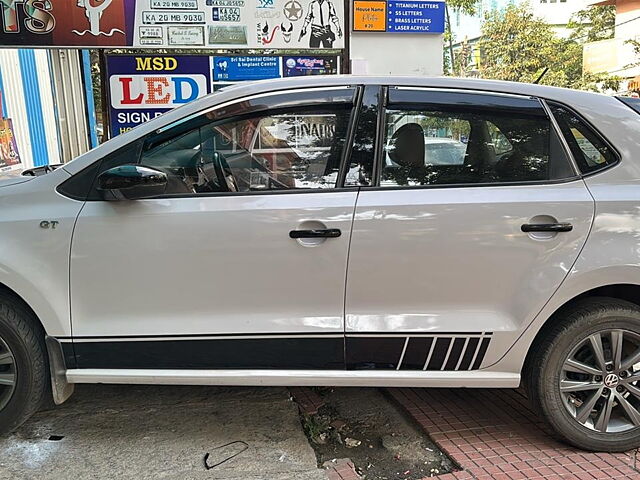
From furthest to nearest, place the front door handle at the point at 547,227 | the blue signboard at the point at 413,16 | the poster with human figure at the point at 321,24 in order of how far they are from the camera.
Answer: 1. the blue signboard at the point at 413,16
2. the poster with human figure at the point at 321,24
3. the front door handle at the point at 547,227

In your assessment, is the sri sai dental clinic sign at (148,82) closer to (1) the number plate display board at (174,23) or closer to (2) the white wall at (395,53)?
(1) the number plate display board at (174,23)

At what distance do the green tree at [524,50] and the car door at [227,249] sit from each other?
32080 millimetres

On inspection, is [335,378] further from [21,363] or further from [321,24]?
[321,24]

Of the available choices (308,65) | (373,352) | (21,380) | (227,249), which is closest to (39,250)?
(21,380)

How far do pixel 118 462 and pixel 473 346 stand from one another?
1793mm

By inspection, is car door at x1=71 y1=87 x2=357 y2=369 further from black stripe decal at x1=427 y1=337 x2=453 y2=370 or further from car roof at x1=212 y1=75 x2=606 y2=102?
black stripe decal at x1=427 y1=337 x2=453 y2=370

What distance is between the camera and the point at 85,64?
735 centimetres

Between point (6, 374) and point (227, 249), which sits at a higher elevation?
point (227, 249)

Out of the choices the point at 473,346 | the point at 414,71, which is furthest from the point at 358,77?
the point at 414,71

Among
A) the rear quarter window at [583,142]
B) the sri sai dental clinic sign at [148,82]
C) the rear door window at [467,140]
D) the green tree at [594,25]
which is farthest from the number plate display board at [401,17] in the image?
the green tree at [594,25]

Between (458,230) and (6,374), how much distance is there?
7.49 ft

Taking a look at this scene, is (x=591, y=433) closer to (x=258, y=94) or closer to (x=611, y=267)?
(x=611, y=267)

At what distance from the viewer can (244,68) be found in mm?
6828

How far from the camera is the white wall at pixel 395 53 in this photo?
700 centimetres
